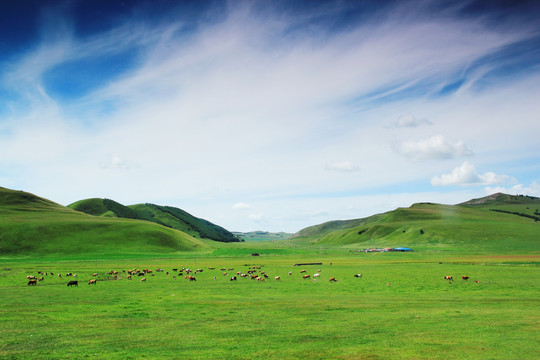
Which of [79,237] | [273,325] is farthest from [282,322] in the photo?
[79,237]

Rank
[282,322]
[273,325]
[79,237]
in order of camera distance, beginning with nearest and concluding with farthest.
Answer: [273,325], [282,322], [79,237]

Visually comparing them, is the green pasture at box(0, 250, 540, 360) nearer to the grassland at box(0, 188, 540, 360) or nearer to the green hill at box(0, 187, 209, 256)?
the grassland at box(0, 188, 540, 360)

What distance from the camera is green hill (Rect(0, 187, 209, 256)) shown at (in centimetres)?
14488

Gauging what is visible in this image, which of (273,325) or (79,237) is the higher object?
(79,237)

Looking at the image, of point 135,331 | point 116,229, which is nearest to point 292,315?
point 135,331

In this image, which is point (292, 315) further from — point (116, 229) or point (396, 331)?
point (116, 229)

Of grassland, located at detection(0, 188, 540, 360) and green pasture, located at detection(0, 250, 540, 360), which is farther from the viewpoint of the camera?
grassland, located at detection(0, 188, 540, 360)

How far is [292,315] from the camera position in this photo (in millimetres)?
28906

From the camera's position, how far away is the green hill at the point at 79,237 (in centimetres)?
14488

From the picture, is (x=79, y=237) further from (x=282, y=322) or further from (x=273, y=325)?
(x=273, y=325)

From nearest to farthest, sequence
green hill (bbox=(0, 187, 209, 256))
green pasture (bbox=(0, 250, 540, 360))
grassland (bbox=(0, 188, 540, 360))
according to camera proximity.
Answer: green pasture (bbox=(0, 250, 540, 360)), grassland (bbox=(0, 188, 540, 360)), green hill (bbox=(0, 187, 209, 256))

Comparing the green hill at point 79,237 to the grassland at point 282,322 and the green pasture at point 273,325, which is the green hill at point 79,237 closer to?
the grassland at point 282,322

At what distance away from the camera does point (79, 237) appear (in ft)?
527

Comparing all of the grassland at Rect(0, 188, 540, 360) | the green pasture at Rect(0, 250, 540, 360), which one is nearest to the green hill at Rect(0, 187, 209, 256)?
the grassland at Rect(0, 188, 540, 360)
